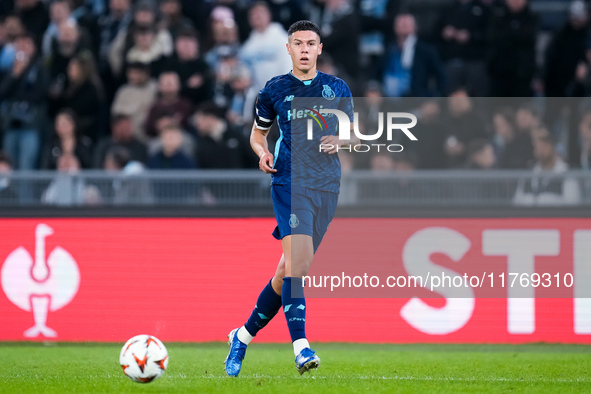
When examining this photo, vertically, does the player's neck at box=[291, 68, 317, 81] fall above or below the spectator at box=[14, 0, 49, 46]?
below

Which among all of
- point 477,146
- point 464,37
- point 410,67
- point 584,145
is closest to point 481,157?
point 477,146

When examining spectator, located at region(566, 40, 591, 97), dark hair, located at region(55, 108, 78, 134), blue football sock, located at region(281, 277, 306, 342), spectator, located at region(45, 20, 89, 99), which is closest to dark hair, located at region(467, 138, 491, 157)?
spectator, located at region(566, 40, 591, 97)

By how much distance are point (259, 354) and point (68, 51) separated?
18.0 ft

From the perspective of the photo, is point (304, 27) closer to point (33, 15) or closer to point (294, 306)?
point (294, 306)

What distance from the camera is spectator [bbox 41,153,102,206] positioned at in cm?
876

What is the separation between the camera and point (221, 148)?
9.79 m

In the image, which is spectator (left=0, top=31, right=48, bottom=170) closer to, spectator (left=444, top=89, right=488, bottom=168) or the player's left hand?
spectator (left=444, top=89, right=488, bottom=168)

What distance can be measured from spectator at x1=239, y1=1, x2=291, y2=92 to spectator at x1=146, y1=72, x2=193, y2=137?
2.82ft

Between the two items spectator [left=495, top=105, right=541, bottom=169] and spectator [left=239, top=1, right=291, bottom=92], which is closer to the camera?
spectator [left=495, top=105, right=541, bottom=169]

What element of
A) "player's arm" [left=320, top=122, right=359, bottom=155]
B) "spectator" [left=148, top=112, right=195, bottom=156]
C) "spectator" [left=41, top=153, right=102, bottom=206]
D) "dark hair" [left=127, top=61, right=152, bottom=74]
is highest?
"dark hair" [left=127, top=61, right=152, bottom=74]

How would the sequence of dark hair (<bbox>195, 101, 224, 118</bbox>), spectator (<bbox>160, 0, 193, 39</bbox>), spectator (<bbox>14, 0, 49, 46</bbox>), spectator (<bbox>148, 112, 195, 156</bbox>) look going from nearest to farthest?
spectator (<bbox>148, 112, 195, 156</bbox>)
dark hair (<bbox>195, 101, 224, 118</bbox>)
spectator (<bbox>160, 0, 193, 39</bbox>)
spectator (<bbox>14, 0, 49, 46</bbox>)

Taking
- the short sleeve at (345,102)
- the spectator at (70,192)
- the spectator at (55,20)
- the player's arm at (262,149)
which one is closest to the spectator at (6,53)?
the spectator at (55,20)

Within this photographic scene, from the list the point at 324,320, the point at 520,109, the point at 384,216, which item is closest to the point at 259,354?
the point at 324,320

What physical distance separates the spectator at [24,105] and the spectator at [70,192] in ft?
6.37
